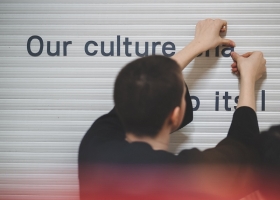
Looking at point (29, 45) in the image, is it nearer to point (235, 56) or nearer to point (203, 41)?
point (203, 41)

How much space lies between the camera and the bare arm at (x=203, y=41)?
3.91 feet

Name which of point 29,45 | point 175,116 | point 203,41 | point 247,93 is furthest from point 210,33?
point 29,45

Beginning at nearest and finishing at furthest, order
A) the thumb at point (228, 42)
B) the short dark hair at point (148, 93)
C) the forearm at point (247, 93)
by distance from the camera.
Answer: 1. the short dark hair at point (148, 93)
2. the forearm at point (247, 93)
3. the thumb at point (228, 42)

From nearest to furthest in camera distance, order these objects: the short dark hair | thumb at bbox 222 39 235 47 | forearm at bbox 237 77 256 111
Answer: the short dark hair < forearm at bbox 237 77 256 111 < thumb at bbox 222 39 235 47

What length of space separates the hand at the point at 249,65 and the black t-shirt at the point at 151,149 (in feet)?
0.60

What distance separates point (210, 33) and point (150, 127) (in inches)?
20.8

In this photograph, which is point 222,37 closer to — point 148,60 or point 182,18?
point 182,18

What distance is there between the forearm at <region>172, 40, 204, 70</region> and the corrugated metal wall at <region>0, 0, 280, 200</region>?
10cm

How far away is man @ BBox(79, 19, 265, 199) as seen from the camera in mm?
919

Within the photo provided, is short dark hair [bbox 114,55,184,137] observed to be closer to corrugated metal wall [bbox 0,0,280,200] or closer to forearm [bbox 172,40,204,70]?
forearm [bbox 172,40,204,70]

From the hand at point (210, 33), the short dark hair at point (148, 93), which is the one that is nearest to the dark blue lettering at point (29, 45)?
the short dark hair at point (148, 93)

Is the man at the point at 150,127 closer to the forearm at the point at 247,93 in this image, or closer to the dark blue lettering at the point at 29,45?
the forearm at the point at 247,93
